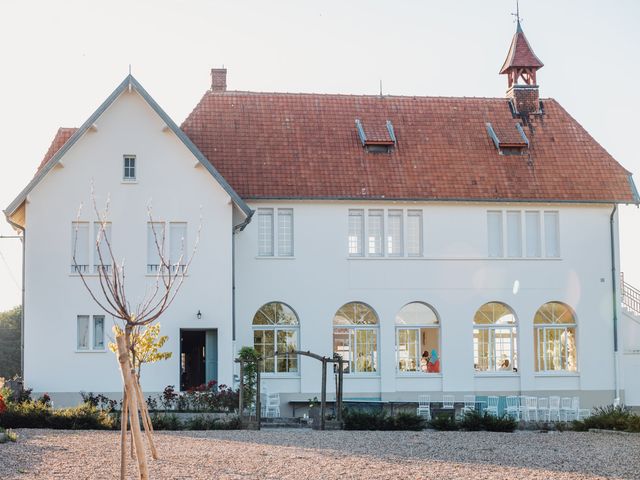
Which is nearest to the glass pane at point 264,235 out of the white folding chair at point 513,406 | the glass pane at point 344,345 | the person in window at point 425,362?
the glass pane at point 344,345

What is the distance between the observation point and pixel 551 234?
39375 mm

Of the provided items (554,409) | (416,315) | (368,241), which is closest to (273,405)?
(416,315)

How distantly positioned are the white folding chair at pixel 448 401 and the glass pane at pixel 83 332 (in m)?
11.1

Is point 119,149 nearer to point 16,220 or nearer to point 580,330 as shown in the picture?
point 16,220

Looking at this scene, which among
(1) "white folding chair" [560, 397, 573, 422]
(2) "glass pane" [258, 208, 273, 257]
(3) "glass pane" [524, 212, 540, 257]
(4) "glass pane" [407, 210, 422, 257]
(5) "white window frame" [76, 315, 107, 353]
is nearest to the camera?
(5) "white window frame" [76, 315, 107, 353]

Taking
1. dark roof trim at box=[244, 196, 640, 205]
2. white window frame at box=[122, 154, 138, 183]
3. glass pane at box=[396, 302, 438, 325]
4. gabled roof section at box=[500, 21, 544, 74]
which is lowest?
glass pane at box=[396, 302, 438, 325]

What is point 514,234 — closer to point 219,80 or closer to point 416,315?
point 416,315

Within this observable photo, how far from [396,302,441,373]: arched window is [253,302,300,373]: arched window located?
357cm

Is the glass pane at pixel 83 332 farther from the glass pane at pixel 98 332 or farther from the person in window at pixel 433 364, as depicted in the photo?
the person in window at pixel 433 364

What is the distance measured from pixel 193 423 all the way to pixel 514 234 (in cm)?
1595

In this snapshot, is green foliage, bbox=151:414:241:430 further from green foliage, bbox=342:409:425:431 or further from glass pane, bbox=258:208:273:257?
glass pane, bbox=258:208:273:257

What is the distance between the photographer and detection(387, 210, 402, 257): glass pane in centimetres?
3844

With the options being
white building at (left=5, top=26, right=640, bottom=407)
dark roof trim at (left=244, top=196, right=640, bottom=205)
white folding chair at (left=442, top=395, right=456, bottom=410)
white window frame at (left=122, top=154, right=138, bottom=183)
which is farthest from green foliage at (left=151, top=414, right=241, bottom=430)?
dark roof trim at (left=244, top=196, right=640, bottom=205)

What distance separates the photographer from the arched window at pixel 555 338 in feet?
128
